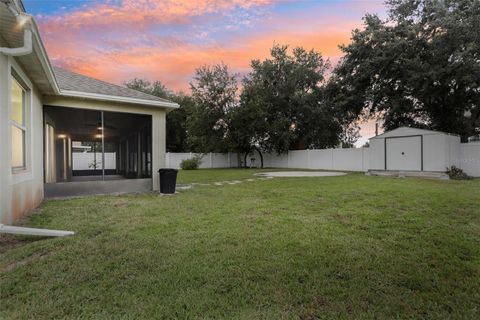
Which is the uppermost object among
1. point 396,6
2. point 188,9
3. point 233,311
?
point 396,6

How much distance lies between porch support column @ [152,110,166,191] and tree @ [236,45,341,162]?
1406 cm

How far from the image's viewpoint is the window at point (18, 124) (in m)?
4.73

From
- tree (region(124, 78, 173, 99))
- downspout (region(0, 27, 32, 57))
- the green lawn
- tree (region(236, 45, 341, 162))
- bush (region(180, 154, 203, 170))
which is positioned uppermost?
tree (region(124, 78, 173, 99))

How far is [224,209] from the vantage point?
18.6ft

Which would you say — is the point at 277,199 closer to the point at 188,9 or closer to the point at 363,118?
the point at 188,9

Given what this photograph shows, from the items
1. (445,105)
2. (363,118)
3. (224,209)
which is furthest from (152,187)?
(445,105)

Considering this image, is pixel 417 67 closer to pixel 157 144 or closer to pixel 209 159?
pixel 157 144

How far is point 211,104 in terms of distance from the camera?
2270 cm

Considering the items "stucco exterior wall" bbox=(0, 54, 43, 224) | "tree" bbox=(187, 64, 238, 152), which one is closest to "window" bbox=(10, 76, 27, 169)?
"stucco exterior wall" bbox=(0, 54, 43, 224)

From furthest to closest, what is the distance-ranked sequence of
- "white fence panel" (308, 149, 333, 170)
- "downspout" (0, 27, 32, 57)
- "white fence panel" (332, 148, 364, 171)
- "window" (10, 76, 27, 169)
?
"white fence panel" (308, 149, 333, 170)
"white fence panel" (332, 148, 364, 171)
"window" (10, 76, 27, 169)
"downspout" (0, 27, 32, 57)

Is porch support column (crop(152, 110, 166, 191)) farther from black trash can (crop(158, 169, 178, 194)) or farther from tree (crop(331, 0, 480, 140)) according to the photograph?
tree (crop(331, 0, 480, 140))

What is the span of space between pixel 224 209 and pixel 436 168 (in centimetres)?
1174

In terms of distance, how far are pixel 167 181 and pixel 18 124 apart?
11.9 feet

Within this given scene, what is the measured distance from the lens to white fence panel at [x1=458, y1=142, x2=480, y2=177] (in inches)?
496
